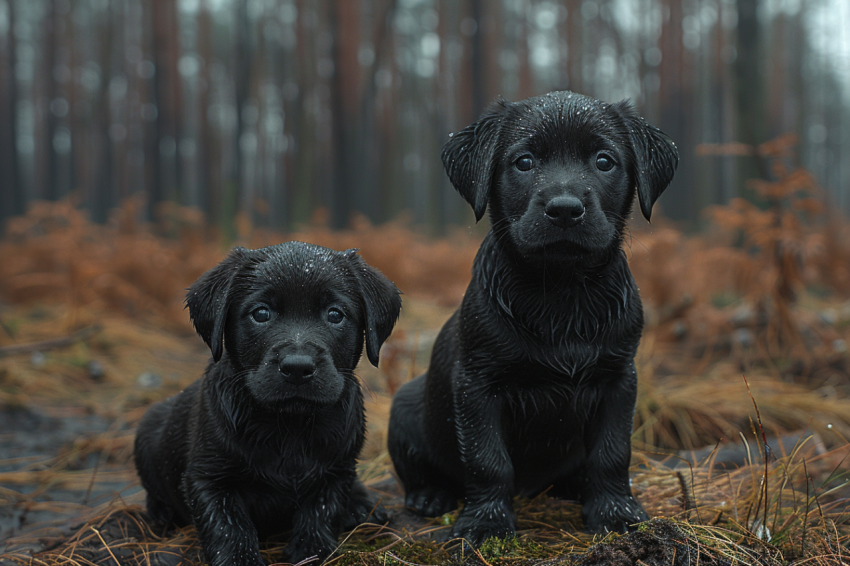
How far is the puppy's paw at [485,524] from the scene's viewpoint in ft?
8.02

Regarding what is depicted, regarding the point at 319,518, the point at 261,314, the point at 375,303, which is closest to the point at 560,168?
the point at 375,303

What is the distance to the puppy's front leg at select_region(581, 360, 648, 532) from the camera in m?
2.50

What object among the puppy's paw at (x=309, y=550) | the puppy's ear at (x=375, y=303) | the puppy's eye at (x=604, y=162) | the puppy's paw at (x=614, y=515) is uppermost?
the puppy's eye at (x=604, y=162)

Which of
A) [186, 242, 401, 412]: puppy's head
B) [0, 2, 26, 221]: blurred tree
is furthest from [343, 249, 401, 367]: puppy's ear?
[0, 2, 26, 221]: blurred tree

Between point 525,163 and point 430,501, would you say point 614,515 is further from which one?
point 525,163

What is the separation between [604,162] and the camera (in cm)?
246

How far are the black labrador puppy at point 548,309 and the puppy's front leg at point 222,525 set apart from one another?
0.78 m

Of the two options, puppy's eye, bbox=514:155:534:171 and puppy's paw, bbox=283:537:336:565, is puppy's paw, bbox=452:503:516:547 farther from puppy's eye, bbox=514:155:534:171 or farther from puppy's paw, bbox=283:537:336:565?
puppy's eye, bbox=514:155:534:171

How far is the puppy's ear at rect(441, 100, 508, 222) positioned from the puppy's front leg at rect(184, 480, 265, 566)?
143 centimetres

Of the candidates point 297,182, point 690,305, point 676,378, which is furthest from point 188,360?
point 297,182

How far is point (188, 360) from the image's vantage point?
7.29 m

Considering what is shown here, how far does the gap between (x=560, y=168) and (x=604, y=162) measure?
19 cm

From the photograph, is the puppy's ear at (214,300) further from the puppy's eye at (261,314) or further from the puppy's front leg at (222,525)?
the puppy's front leg at (222,525)

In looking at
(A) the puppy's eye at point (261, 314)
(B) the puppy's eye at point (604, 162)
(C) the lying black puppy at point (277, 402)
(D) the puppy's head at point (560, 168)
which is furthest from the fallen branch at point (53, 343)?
(B) the puppy's eye at point (604, 162)
